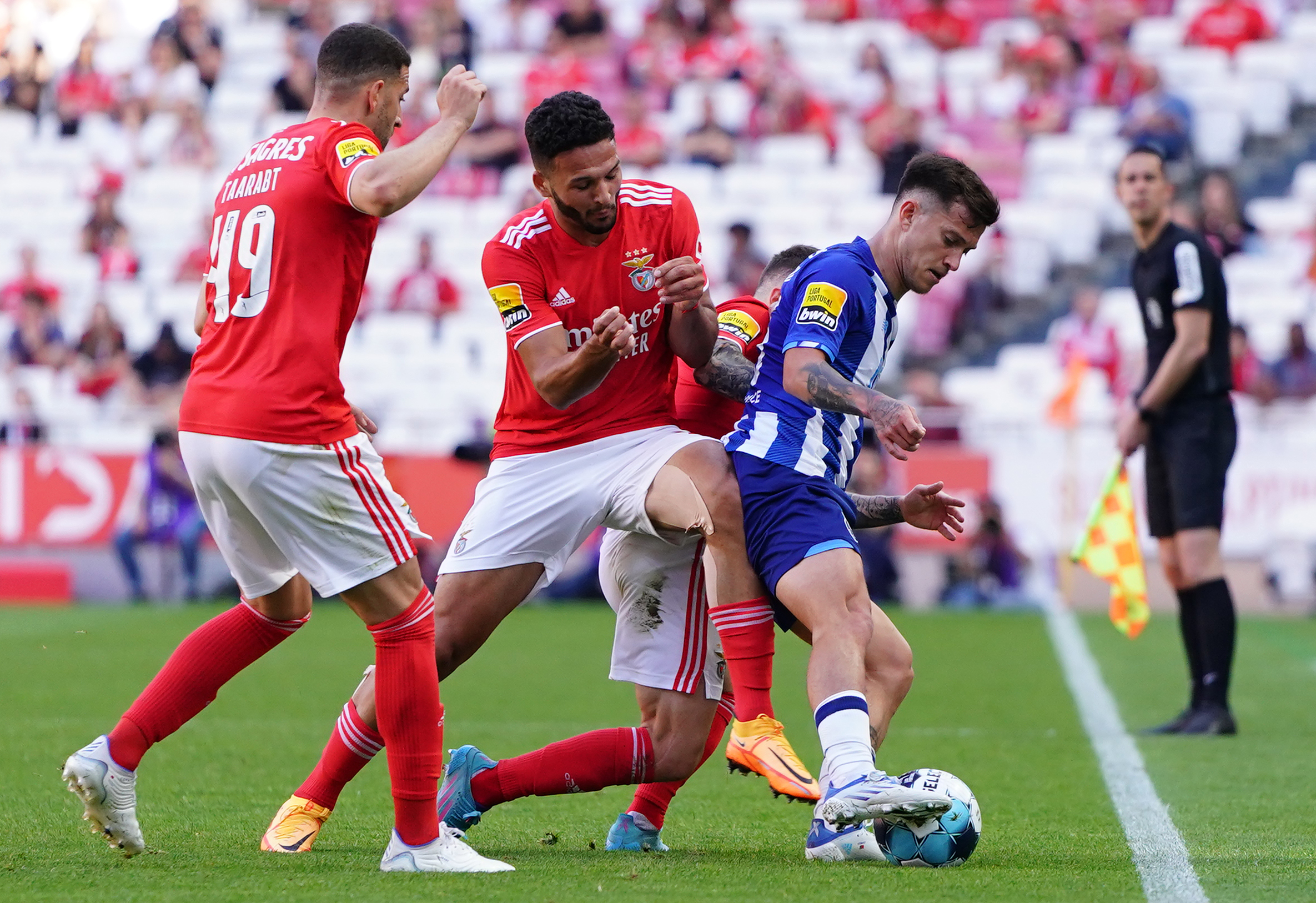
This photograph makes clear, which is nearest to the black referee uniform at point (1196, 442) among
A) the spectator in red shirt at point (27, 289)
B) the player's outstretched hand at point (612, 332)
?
the player's outstretched hand at point (612, 332)

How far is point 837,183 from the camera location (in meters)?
17.5

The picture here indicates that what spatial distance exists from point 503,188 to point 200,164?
364cm

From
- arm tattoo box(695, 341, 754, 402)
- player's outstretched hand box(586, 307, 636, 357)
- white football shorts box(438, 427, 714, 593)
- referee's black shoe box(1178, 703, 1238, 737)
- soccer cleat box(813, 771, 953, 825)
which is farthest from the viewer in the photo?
referee's black shoe box(1178, 703, 1238, 737)

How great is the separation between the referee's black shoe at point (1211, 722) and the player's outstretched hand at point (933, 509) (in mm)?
3024

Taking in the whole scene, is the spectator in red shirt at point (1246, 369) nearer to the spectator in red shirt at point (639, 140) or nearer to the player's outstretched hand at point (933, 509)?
the spectator in red shirt at point (639, 140)

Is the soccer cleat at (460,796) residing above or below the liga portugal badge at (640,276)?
below

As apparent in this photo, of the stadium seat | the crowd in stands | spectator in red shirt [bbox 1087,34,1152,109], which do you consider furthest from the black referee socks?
the stadium seat

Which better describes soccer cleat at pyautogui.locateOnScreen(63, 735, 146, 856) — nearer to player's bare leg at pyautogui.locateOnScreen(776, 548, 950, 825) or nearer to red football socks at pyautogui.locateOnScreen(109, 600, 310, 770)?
red football socks at pyautogui.locateOnScreen(109, 600, 310, 770)

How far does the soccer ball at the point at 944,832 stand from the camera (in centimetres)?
442

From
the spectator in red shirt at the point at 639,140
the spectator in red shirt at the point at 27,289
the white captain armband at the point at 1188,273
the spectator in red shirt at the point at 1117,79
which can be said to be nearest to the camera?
the white captain armband at the point at 1188,273

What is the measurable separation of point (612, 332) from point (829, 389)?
61 cm

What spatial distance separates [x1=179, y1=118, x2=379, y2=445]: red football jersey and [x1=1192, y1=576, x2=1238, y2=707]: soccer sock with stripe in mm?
4744

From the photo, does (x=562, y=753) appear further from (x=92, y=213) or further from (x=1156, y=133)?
(x=92, y=213)

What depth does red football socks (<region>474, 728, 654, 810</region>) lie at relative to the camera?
4.89m
